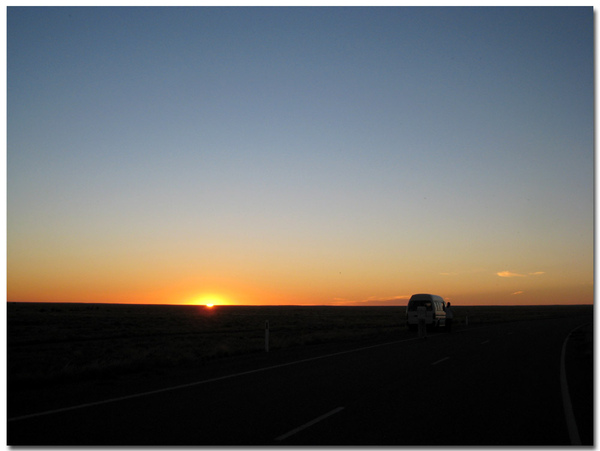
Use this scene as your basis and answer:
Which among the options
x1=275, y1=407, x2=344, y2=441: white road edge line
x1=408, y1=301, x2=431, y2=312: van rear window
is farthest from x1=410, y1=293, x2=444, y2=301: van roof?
x1=275, y1=407, x2=344, y2=441: white road edge line

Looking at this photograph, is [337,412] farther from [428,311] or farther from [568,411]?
[428,311]

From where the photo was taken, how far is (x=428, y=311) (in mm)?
36625

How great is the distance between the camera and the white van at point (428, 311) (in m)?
36.4

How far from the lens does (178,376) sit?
14.3 metres

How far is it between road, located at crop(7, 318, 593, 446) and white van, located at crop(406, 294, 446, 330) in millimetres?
20619

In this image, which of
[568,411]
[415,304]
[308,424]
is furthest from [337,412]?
[415,304]

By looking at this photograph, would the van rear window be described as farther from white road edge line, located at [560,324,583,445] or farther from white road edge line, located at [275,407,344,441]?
white road edge line, located at [275,407,344,441]

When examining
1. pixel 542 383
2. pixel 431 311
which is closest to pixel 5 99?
pixel 542 383

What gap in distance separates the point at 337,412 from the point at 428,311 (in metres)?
28.4

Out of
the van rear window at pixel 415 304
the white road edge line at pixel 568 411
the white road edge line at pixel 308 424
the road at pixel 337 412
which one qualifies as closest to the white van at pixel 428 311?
the van rear window at pixel 415 304

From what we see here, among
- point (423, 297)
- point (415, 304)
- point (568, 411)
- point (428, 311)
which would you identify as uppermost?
point (423, 297)

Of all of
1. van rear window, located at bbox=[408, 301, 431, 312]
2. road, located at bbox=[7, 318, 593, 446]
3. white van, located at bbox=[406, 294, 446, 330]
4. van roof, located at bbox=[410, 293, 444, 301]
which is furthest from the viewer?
van roof, located at bbox=[410, 293, 444, 301]

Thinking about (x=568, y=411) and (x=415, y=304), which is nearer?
(x=568, y=411)

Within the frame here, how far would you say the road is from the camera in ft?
24.9
